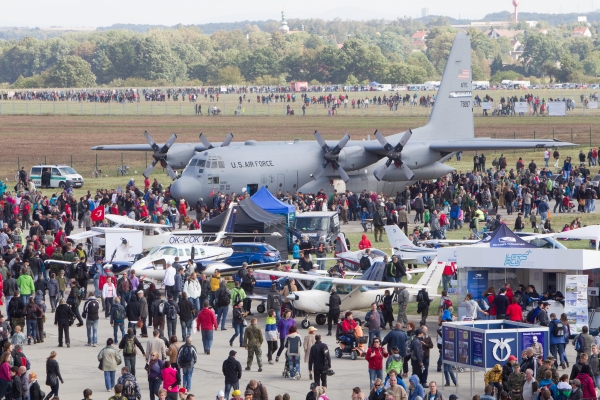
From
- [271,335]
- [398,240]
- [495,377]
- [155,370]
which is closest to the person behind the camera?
[495,377]

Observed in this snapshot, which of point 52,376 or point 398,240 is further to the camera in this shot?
point 398,240

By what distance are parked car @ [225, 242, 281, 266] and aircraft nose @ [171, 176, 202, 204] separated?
10168 millimetres

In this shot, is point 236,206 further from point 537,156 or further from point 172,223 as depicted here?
point 537,156

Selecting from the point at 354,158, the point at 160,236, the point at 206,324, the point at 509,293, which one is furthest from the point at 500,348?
the point at 354,158

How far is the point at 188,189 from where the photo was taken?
127 ft

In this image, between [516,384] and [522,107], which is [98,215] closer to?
[516,384]

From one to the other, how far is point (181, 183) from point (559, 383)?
82.9 ft

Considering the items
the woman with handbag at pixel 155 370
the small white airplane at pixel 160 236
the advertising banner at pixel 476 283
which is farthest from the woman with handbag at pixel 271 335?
the small white airplane at pixel 160 236

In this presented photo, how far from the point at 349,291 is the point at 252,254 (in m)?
5.61

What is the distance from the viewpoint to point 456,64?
4591 centimetres

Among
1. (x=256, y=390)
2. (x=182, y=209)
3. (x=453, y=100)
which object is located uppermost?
(x=453, y=100)

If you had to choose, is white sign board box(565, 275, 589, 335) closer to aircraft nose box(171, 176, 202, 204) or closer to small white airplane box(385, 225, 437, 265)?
small white airplane box(385, 225, 437, 265)

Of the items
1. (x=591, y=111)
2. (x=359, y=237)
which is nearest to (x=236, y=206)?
(x=359, y=237)

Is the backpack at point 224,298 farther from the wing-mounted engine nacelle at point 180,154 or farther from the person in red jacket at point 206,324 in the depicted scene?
the wing-mounted engine nacelle at point 180,154
